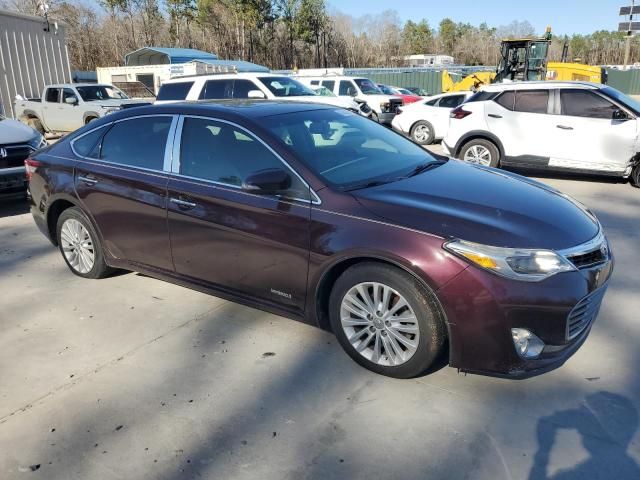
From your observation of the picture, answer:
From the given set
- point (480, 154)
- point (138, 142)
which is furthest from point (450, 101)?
point (138, 142)

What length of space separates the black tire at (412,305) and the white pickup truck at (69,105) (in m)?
13.7

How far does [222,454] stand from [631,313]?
10.7 ft

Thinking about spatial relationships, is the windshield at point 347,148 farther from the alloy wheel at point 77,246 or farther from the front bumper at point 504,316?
the alloy wheel at point 77,246

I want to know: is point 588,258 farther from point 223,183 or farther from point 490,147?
point 490,147

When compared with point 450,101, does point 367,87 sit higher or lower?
higher

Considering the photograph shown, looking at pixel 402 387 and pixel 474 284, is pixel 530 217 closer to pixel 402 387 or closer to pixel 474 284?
pixel 474 284

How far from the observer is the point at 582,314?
9.70 ft

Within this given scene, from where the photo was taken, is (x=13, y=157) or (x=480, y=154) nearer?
(x=13, y=157)

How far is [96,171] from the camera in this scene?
4.41m

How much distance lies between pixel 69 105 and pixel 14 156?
347 inches

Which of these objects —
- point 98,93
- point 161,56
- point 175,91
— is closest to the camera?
point 175,91

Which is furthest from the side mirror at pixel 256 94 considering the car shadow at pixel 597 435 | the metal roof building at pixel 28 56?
the car shadow at pixel 597 435

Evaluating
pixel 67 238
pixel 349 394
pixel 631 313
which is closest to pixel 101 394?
pixel 349 394

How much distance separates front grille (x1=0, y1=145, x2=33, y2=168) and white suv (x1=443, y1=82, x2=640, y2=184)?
690cm
